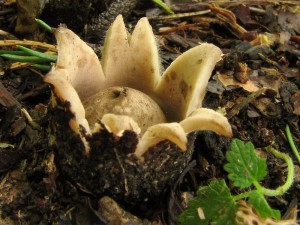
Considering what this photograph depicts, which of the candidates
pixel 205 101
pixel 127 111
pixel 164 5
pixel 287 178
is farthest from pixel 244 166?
pixel 164 5

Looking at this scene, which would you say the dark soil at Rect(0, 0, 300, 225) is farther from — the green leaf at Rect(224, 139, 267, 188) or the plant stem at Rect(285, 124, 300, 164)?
the green leaf at Rect(224, 139, 267, 188)

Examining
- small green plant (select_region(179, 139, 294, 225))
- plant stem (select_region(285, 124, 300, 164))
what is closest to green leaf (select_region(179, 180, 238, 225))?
small green plant (select_region(179, 139, 294, 225))

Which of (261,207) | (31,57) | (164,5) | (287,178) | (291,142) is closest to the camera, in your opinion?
(261,207)

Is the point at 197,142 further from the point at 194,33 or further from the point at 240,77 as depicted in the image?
the point at 194,33

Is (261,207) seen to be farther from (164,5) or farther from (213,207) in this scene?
(164,5)

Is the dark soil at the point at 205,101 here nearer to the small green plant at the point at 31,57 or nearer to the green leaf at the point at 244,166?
the small green plant at the point at 31,57

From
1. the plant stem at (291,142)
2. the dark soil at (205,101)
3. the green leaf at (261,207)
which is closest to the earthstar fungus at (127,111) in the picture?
the dark soil at (205,101)

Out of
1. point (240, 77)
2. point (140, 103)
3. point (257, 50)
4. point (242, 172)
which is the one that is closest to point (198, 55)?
point (140, 103)
